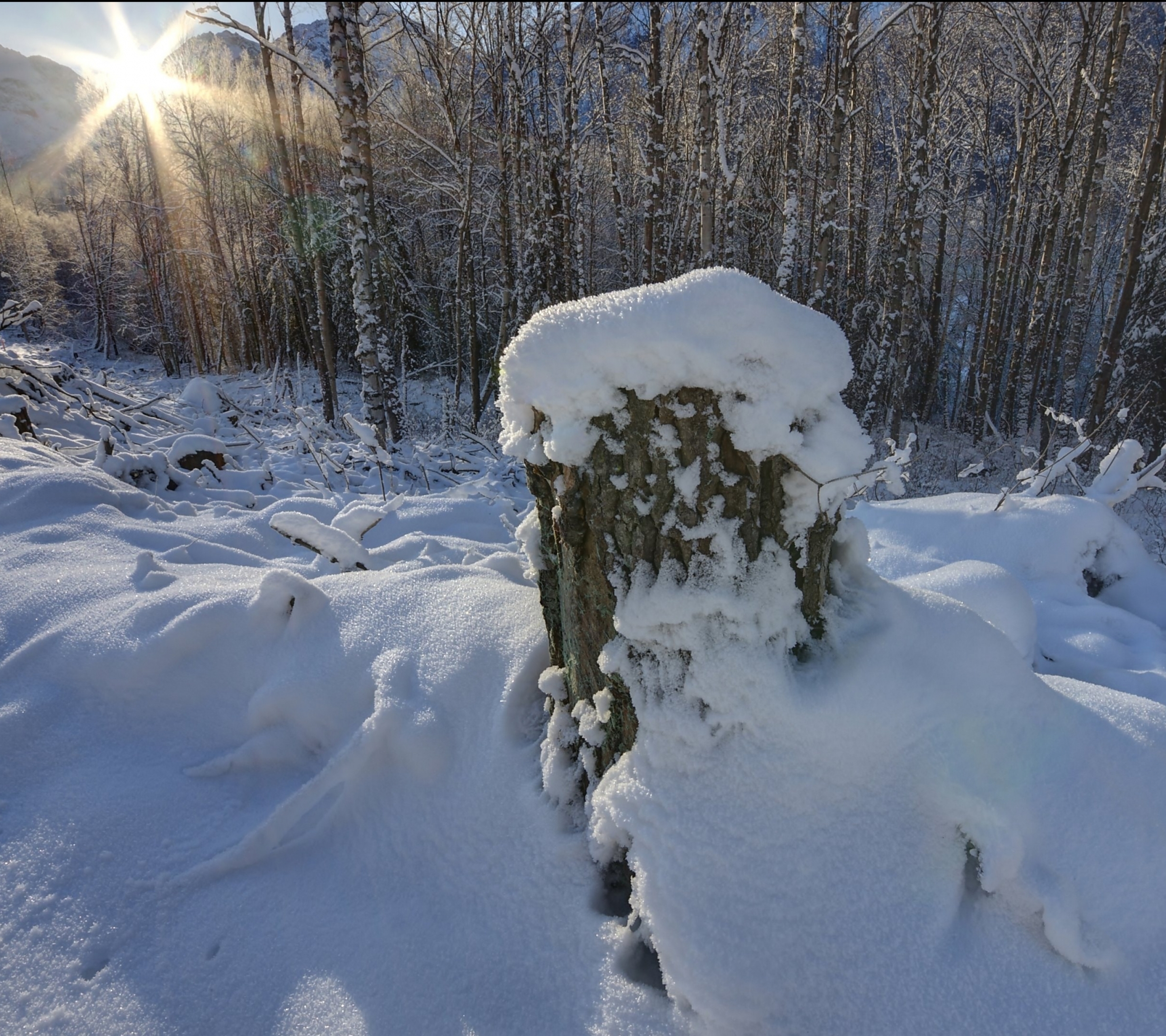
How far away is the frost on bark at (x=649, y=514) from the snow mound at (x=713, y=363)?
0.13ft

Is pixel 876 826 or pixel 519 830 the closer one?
pixel 876 826

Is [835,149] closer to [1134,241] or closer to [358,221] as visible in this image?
[1134,241]

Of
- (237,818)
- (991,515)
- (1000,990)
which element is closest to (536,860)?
(237,818)

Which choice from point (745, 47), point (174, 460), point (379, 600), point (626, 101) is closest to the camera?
point (379, 600)

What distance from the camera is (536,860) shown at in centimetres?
135

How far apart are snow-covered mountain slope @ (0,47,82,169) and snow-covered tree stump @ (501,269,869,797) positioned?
6501cm

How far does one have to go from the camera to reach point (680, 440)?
1.26m

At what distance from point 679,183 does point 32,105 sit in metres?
68.6

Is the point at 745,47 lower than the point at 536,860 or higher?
higher

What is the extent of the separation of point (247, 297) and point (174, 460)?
1905cm

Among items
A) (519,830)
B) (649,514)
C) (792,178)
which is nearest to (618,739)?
(519,830)

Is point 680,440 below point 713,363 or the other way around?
below

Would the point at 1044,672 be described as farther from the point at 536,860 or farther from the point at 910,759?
the point at 536,860

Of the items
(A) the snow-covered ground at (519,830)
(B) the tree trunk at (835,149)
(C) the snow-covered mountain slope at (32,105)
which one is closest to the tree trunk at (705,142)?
(B) the tree trunk at (835,149)
